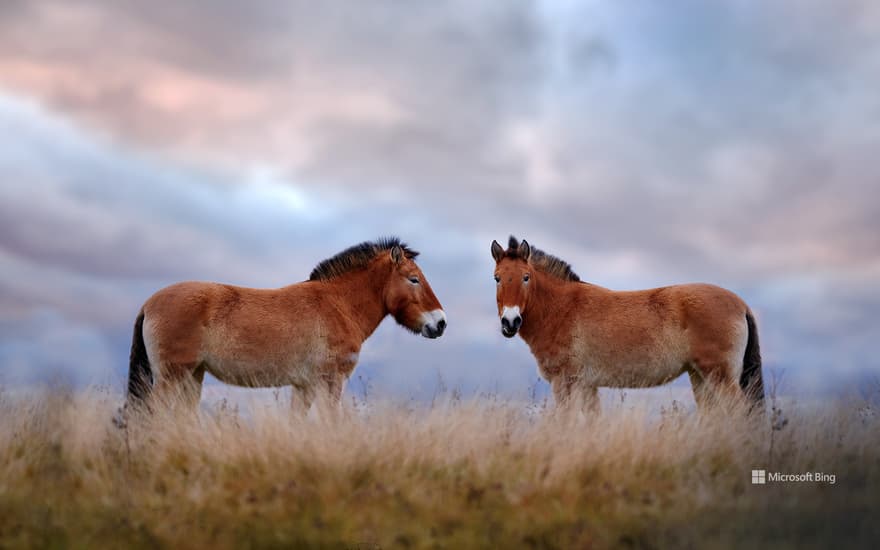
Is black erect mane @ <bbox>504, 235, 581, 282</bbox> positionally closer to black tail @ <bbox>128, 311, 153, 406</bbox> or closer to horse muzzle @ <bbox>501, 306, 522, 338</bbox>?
horse muzzle @ <bbox>501, 306, 522, 338</bbox>

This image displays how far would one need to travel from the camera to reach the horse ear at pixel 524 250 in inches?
524

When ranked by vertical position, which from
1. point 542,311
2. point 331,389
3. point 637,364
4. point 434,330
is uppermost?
point 542,311

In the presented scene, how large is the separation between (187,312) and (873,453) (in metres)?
9.93

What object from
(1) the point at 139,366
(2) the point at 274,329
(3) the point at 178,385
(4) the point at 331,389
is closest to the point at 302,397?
(4) the point at 331,389

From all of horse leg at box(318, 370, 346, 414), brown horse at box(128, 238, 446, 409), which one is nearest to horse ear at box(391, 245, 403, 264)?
brown horse at box(128, 238, 446, 409)

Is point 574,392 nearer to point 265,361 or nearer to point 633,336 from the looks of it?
point 633,336

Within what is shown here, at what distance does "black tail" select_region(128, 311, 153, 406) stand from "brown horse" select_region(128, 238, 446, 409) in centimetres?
2

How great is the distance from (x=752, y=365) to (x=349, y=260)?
6.91 m

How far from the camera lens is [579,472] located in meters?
9.06

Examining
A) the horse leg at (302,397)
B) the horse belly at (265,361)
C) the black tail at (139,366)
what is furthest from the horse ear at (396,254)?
the black tail at (139,366)

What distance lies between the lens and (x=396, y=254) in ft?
43.5

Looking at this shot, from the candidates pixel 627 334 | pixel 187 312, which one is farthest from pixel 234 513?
pixel 627 334

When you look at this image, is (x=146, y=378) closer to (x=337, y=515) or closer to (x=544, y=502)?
(x=337, y=515)

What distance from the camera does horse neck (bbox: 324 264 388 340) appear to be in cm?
1322
